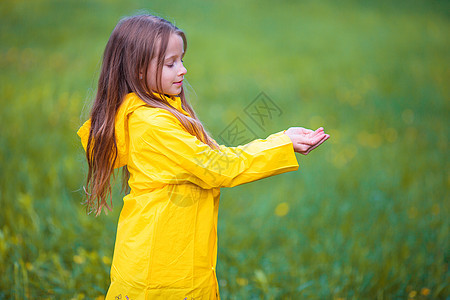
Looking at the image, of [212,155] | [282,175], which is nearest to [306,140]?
[212,155]

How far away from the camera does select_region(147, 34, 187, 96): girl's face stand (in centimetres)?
140

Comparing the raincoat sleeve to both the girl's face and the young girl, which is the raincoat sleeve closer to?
the young girl

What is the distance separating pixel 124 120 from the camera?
1.39 meters

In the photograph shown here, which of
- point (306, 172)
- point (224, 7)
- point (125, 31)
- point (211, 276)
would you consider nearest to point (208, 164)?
point (211, 276)

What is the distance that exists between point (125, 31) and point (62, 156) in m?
2.38

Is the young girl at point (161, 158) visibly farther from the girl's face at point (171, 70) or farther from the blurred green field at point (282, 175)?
the blurred green field at point (282, 175)

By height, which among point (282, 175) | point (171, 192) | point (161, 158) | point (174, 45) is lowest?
point (282, 175)

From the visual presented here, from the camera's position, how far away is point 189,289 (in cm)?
141

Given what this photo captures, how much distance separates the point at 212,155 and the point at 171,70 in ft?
1.21

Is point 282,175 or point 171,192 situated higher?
point 171,192

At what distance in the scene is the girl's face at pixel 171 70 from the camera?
1.40m

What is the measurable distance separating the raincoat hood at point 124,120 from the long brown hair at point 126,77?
0.8 inches

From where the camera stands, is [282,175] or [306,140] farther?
[282,175]

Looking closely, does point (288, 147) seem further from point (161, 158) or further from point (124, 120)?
point (124, 120)
